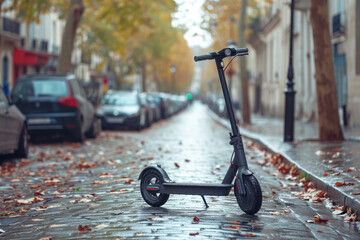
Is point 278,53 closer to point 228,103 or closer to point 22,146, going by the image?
point 22,146

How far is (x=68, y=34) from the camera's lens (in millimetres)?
25750

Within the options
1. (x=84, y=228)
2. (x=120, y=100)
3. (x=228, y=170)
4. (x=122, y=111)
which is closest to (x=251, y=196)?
(x=228, y=170)

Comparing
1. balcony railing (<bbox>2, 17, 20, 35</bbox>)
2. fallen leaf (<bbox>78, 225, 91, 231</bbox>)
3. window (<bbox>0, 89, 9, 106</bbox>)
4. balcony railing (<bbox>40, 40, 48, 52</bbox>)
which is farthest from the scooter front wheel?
balcony railing (<bbox>40, 40, 48, 52</bbox>)

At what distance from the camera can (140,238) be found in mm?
5387

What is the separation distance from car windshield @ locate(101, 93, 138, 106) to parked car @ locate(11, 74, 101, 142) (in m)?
9.02

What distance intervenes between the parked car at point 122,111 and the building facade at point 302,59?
6.80m

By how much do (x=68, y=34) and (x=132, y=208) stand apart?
19514 millimetres

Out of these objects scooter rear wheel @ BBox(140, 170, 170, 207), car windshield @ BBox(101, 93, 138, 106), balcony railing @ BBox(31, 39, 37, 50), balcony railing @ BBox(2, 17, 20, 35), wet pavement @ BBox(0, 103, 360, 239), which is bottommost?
wet pavement @ BBox(0, 103, 360, 239)

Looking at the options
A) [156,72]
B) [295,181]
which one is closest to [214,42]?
[156,72]

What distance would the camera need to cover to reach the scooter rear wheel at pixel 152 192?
6.99 m

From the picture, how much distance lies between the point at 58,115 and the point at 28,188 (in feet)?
26.6

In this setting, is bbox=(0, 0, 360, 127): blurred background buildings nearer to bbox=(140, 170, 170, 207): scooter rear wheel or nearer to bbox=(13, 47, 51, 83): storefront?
bbox=(13, 47, 51, 83): storefront

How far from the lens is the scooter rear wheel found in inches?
275

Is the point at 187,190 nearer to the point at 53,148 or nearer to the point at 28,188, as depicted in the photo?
the point at 28,188
